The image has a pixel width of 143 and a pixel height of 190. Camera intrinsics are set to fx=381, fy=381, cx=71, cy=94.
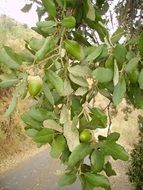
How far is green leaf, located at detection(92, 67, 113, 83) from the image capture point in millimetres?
1013

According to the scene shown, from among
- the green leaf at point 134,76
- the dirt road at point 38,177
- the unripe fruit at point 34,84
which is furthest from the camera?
the dirt road at point 38,177

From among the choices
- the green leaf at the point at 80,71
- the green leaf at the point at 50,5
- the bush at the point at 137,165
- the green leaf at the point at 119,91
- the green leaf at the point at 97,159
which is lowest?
the bush at the point at 137,165

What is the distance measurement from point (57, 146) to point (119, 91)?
228 mm

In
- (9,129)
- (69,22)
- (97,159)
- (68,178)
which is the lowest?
(9,129)

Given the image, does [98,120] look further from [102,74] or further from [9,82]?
[9,82]

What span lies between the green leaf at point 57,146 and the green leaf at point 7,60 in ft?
0.74

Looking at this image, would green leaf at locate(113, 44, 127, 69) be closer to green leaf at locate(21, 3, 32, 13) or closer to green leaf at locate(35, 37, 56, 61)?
green leaf at locate(35, 37, 56, 61)

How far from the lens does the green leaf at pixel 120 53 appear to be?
103 centimetres

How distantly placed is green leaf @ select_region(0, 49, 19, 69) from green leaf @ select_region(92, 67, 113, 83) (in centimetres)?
22

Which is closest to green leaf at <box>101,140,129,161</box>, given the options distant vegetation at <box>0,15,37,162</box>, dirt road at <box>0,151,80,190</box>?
dirt road at <box>0,151,80,190</box>

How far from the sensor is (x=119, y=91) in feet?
3.45

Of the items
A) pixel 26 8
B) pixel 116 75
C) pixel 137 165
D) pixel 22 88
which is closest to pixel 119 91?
pixel 116 75

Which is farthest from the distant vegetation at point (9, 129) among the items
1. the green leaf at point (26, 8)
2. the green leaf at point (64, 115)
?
the green leaf at point (64, 115)

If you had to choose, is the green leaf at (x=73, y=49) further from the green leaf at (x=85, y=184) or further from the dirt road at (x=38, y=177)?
the dirt road at (x=38, y=177)
